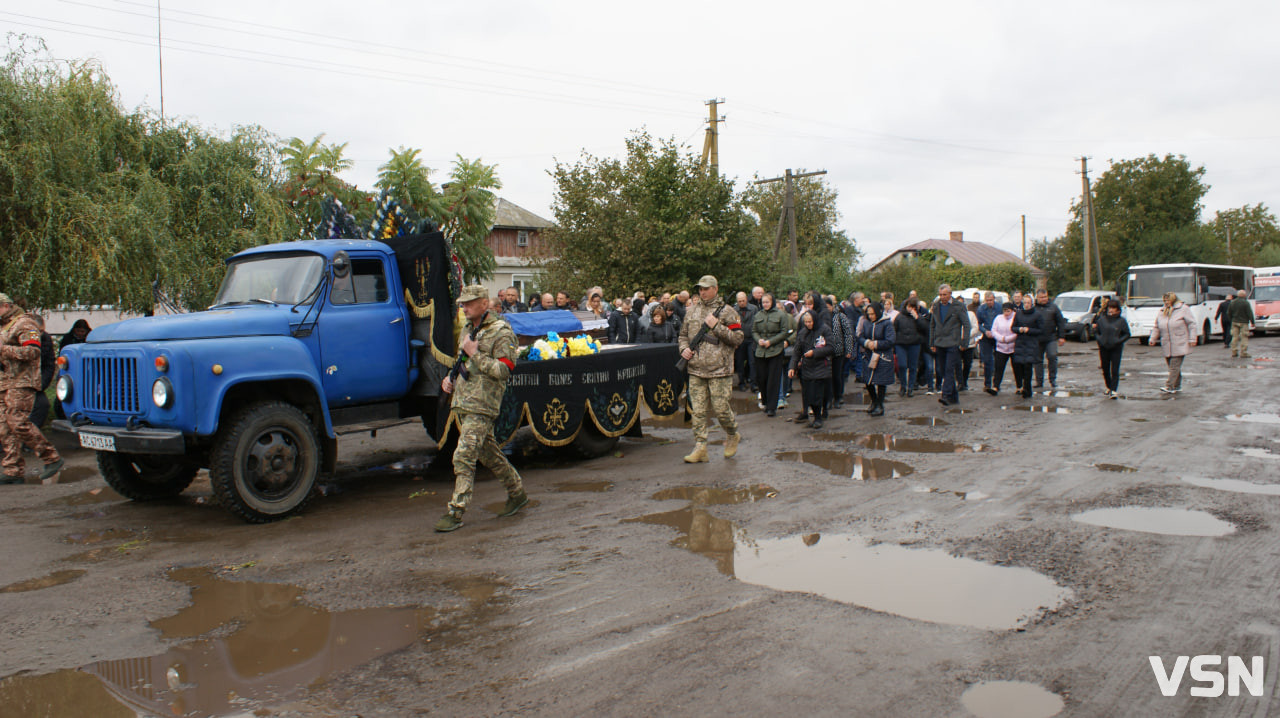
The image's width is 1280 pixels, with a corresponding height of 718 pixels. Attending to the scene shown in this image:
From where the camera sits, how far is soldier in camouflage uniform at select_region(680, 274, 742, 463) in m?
9.07

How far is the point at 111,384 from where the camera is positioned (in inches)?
267

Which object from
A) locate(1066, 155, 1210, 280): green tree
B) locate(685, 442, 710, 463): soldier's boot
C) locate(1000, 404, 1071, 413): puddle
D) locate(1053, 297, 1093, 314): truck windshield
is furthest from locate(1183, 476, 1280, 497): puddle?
locate(1066, 155, 1210, 280): green tree

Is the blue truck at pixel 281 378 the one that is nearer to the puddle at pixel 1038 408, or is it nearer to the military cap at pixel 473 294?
the military cap at pixel 473 294

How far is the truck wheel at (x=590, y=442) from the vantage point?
32.1 feet

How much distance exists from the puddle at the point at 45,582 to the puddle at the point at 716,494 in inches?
172

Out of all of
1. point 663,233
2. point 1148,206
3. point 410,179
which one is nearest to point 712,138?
point 663,233

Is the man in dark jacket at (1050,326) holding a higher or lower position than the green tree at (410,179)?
lower

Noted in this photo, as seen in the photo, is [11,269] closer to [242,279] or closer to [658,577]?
[242,279]

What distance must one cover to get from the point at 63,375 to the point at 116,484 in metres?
1.14

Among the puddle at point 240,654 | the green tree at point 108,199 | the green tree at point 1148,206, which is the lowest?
the puddle at point 240,654

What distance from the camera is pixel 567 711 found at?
138 inches

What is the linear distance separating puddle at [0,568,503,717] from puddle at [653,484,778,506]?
8.32 ft

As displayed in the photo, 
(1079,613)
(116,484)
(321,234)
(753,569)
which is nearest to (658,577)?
(753,569)

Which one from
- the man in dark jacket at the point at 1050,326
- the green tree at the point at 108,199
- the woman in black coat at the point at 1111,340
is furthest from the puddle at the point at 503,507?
the woman in black coat at the point at 1111,340
